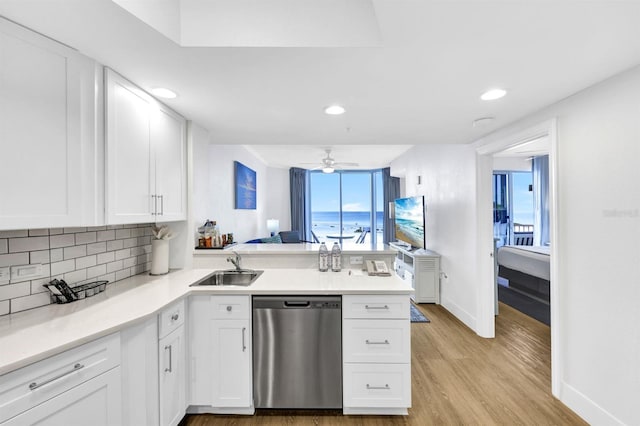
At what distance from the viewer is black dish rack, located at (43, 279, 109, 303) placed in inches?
62.5

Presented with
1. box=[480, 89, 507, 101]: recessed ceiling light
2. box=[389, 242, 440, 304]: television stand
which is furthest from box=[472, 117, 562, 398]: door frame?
box=[389, 242, 440, 304]: television stand

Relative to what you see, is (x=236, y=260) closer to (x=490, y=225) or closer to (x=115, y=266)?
(x=115, y=266)

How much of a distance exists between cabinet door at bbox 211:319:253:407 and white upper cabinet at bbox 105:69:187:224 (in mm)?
964

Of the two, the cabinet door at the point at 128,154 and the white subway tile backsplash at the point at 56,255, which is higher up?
the cabinet door at the point at 128,154

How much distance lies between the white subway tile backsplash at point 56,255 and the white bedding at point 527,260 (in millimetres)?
5244

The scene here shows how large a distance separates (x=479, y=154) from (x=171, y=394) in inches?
143

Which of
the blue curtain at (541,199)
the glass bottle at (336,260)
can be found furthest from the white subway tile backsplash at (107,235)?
the blue curtain at (541,199)

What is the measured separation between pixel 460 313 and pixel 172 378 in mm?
3340

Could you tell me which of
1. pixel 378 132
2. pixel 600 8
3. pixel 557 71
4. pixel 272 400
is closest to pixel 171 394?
pixel 272 400

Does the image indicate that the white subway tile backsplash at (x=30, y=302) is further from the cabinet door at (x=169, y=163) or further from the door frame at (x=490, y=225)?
the door frame at (x=490, y=225)

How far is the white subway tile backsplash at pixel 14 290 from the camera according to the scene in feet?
4.58

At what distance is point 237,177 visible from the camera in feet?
14.7

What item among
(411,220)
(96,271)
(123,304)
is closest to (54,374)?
(123,304)

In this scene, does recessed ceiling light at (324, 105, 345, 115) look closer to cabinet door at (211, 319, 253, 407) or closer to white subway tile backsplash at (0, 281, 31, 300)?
cabinet door at (211, 319, 253, 407)
